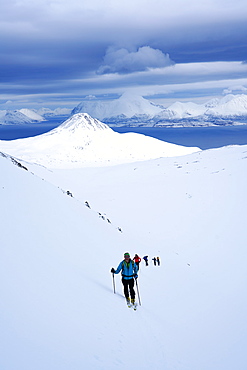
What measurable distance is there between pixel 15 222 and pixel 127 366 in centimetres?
882

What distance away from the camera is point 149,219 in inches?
1676

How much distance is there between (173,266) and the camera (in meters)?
22.3

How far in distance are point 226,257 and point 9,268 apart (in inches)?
907

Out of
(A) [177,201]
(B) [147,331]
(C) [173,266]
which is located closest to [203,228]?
(A) [177,201]

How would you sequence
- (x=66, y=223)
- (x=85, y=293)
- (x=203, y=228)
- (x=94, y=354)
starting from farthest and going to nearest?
(x=203, y=228) → (x=66, y=223) → (x=85, y=293) → (x=94, y=354)

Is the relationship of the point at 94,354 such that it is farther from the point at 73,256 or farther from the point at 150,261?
the point at 150,261

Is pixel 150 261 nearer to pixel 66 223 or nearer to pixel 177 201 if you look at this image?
pixel 66 223

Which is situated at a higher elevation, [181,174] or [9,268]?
[181,174]

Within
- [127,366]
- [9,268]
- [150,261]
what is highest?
[150,261]

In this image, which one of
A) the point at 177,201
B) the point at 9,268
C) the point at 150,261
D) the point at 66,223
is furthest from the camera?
the point at 177,201

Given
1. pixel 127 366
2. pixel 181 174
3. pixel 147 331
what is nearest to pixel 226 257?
pixel 147 331

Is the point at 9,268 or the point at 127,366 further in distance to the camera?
the point at 9,268

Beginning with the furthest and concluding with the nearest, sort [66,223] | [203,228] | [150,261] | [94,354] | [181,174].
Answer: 1. [181,174]
2. [203,228]
3. [150,261]
4. [66,223]
5. [94,354]

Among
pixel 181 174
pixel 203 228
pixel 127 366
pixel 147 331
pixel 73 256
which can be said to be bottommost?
pixel 127 366
